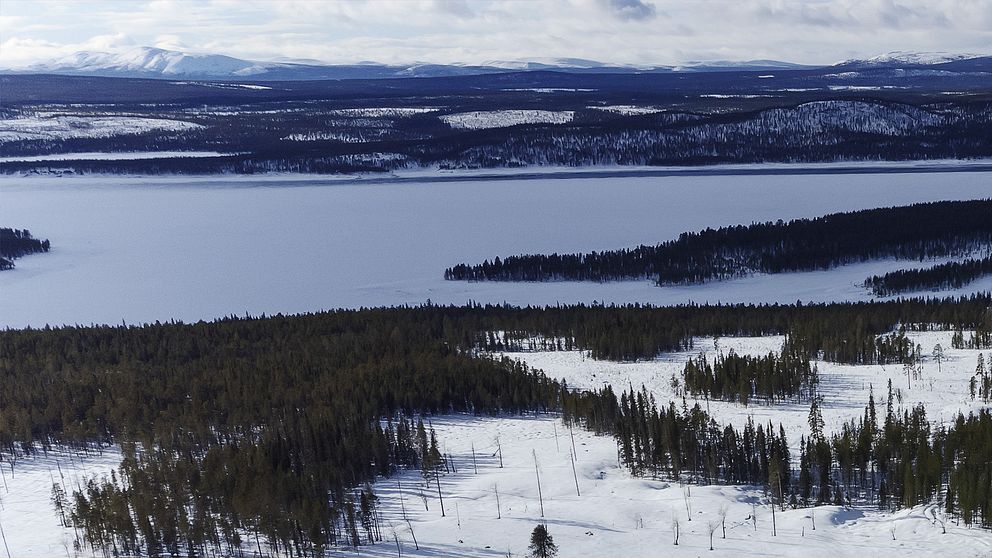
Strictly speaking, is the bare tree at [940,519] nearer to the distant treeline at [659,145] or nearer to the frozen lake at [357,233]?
the frozen lake at [357,233]

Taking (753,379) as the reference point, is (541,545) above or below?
above

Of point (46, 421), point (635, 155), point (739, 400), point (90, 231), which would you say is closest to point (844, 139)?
point (635, 155)

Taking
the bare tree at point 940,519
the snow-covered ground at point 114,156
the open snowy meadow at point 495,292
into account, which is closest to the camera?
the bare tree at point 940,519

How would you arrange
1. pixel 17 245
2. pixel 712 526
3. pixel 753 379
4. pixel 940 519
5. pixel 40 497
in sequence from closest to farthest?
pixel 940 519 < pixel 712 526 < pixel 40 497 < pixel 753 379 < pixel 17 245

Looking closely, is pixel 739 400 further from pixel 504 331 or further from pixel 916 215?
pixel 916 215

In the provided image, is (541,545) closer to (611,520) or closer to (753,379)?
(611,520)

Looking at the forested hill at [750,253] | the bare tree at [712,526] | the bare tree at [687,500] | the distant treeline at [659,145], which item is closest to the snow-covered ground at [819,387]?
the bare tree at [687,500]

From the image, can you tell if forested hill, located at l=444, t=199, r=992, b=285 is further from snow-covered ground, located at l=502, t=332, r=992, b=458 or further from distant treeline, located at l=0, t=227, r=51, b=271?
distant treeline, located at l=0, t=227, r=51, b=271

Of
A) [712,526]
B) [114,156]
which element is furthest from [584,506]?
[114,156]
